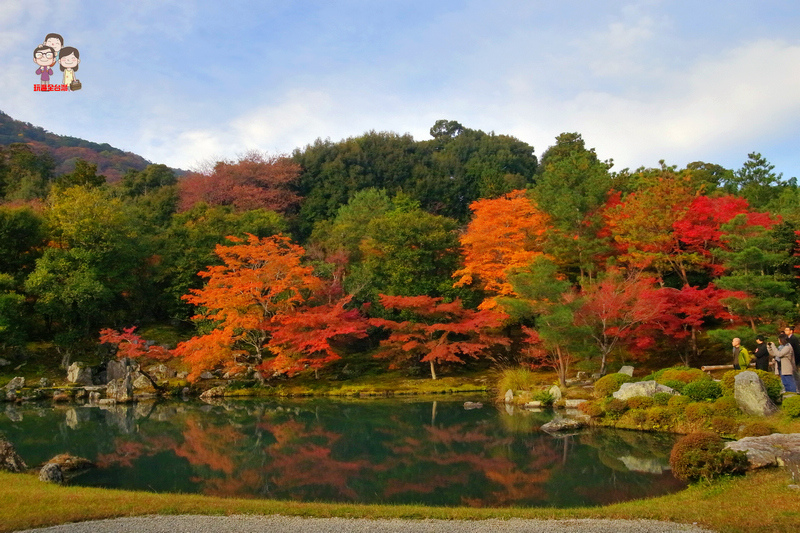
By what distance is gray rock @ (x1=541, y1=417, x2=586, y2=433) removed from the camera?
1261cm

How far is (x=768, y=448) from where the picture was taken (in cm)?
763

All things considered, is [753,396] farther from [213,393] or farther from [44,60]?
[44,60]

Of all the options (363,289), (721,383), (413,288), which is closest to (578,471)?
(721,383)

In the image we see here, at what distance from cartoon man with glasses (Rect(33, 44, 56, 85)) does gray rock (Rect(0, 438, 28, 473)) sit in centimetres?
1372

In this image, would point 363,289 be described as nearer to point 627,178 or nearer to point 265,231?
point 265,231

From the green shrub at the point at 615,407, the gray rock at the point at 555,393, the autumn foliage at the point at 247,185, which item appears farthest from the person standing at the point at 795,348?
the autumn foliage at the point at 247,185

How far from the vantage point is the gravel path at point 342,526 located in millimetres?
5684

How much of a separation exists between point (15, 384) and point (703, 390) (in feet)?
72.5

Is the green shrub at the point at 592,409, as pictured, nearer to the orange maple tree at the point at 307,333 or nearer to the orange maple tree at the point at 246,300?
the orange maple tree at the point at 307,333

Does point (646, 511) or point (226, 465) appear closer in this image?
point (646, 511)

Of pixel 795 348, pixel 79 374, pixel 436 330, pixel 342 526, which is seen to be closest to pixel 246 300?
pixel 79 374

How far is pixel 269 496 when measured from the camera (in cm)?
813

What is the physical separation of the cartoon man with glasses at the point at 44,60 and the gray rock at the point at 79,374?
10.5 meters

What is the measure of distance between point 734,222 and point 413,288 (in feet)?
38.5
